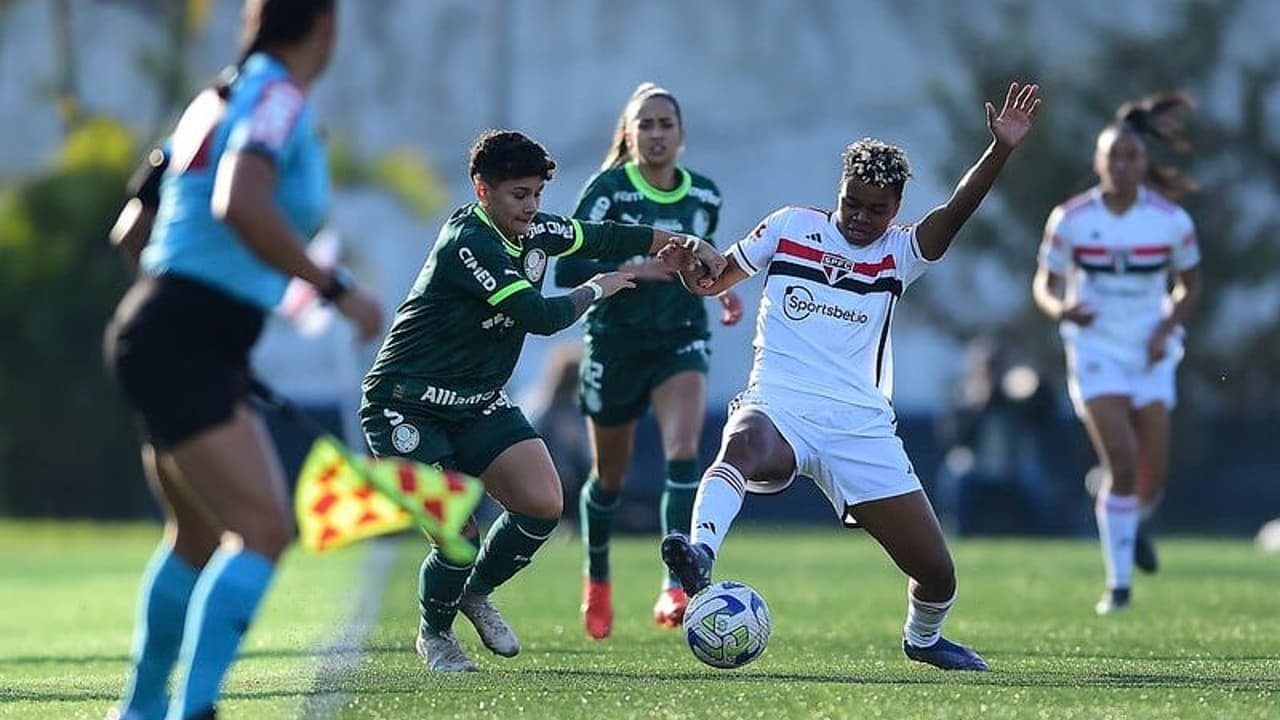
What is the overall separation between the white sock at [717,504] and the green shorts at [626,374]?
2.62 m

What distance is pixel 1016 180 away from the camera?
109 ft

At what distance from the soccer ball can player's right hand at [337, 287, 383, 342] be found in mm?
2343

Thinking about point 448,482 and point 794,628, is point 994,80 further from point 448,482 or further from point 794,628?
point 448,482

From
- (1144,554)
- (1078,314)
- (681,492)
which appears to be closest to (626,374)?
(681,492)

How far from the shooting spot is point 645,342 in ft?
37.1

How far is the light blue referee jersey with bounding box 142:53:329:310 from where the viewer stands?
622 cm

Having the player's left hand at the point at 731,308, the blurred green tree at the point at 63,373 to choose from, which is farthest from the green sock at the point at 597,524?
the blurred green tree at the point at 63,373

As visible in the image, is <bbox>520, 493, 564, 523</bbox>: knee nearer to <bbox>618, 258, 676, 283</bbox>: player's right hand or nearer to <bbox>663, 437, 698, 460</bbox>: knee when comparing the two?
<bbox>618, 258, 676, 283</bbox>: player's right hand

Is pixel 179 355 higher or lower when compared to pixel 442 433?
higher

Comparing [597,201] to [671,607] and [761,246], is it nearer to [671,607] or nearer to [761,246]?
[671,607]

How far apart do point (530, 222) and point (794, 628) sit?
307cm

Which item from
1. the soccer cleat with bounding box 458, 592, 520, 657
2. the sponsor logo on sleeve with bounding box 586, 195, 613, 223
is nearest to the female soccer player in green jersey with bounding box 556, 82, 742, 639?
the sponsor logo on sleeve with bounding box 586, 195, 613, 223

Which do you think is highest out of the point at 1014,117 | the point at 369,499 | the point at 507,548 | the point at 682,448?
the point at 1014,117

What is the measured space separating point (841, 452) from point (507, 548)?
4.48 feet
